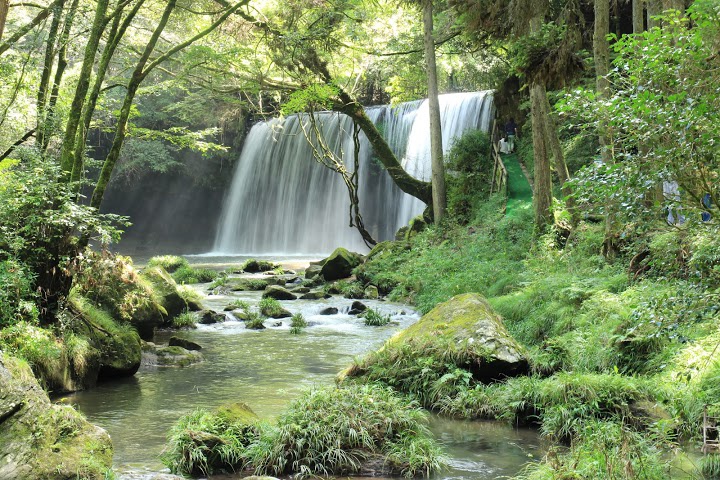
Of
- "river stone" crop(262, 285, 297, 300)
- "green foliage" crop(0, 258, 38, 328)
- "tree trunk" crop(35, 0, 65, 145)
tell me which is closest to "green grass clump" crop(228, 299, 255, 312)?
"river stone" crop(262, 285, 297, 300)

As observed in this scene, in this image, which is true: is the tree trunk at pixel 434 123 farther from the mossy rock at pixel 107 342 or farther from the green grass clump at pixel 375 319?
the mossy rock at pixel 107 342

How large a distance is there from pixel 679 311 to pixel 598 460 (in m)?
1.28

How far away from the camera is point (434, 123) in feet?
62.6

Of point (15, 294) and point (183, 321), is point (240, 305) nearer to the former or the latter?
point (183, 321)

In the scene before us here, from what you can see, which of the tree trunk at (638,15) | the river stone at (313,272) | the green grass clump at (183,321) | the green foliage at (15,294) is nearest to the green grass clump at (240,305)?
the green grass clump at (183,321)

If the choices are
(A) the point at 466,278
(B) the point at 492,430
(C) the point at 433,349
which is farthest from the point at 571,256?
(B) the point at 492,430

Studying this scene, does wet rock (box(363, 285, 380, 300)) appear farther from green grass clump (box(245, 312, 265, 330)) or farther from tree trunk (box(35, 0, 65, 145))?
tree trunk (box(35, 0, 65, 145))

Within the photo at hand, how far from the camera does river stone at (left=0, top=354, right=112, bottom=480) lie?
15.9 ft

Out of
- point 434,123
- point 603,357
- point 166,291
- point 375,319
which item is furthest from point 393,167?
point 603,357

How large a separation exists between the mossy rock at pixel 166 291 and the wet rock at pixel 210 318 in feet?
1.59

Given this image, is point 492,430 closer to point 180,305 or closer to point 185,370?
point 185,370

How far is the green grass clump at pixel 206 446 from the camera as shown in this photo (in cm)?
548

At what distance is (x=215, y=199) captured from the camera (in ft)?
124

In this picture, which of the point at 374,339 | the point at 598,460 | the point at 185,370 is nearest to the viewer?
the point at 598,460
